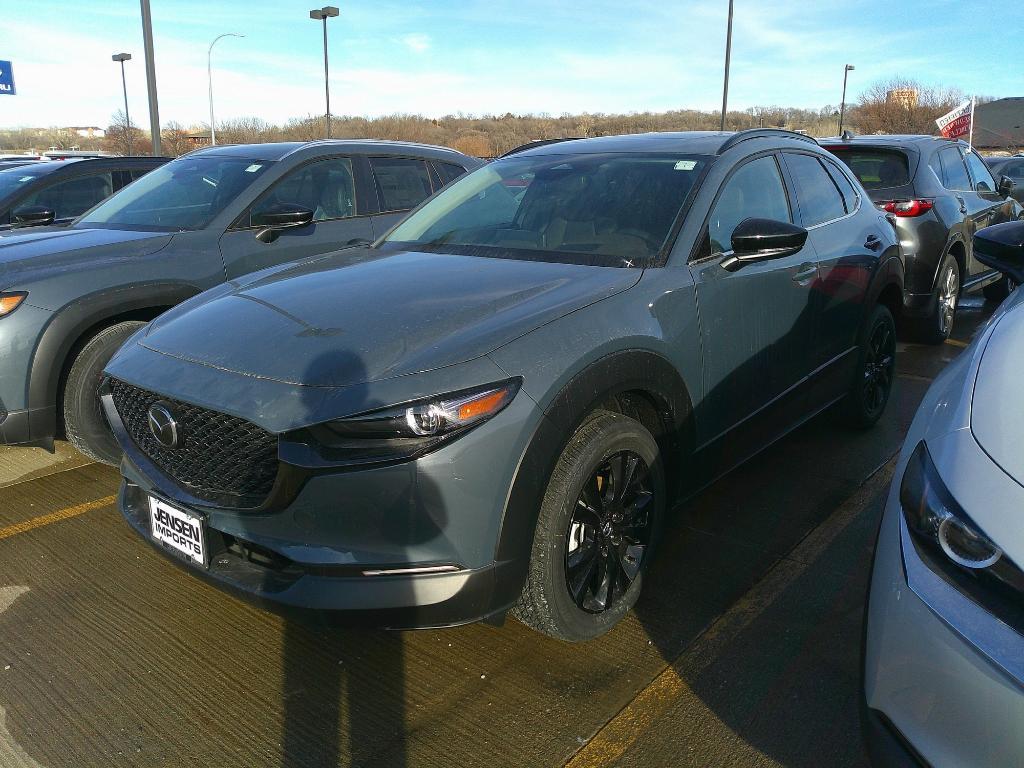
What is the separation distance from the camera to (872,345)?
15.4ft

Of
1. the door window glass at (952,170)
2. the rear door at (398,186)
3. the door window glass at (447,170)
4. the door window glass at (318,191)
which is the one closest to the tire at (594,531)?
the door window glass at (318,191)

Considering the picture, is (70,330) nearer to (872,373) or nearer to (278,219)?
(278,219)

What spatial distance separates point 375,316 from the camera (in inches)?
104

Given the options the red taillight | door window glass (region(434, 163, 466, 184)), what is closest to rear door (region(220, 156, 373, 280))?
door window glass (region(434, 163, 466, 184))

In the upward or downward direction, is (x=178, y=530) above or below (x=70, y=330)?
below

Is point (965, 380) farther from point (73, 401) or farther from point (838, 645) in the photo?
point (73, 401)

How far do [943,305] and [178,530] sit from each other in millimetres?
6654

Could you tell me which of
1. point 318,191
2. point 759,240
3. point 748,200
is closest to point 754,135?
point 748,200

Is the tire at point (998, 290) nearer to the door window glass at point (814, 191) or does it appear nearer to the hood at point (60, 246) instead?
the door window glass at point (814, 191)

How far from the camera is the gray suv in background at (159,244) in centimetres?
393

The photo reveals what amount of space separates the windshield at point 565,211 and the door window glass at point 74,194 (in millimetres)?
4700

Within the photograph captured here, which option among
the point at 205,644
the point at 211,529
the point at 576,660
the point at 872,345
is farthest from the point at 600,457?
the point at 872,345

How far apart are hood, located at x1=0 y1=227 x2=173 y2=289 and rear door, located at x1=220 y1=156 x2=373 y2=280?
42cm

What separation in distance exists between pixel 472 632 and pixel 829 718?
1206mm
